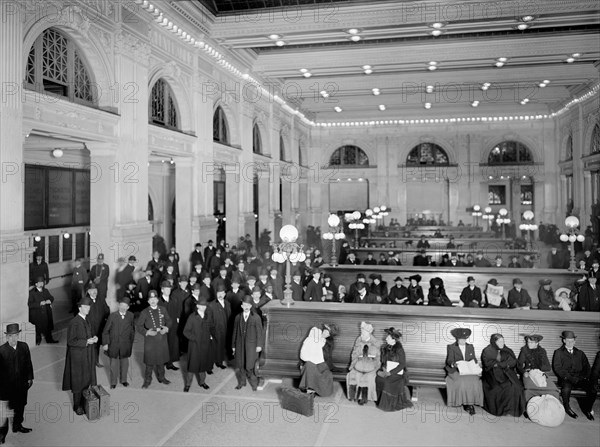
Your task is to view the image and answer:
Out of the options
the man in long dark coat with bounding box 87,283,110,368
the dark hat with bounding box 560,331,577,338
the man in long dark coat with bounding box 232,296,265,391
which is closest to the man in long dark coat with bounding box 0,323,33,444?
the man in long dark coat with bounding box 232,296,265,391

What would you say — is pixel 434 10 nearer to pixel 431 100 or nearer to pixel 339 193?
pixel 431 100

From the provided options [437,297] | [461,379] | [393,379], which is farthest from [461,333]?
[437,297]

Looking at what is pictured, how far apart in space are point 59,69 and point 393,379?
9.21 meters

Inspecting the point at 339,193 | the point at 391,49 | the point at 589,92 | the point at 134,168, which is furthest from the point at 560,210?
the point at 134,168

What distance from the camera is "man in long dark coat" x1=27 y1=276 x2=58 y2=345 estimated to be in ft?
34.2

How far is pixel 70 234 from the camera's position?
17.7m

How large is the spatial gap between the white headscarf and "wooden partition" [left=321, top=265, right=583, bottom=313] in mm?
6404

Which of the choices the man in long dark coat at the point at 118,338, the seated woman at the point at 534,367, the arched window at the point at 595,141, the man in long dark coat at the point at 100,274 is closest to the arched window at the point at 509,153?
the arched window at the point at 595,141

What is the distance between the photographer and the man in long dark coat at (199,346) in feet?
27.3

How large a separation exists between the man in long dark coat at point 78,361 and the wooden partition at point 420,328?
2.59 meters

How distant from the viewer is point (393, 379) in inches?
298

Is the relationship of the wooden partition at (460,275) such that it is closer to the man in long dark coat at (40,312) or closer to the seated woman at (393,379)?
the seated woman at (393,379)

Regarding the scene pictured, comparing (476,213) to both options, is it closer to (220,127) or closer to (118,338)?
(220,127)

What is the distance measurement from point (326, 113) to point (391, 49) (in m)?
14.8
